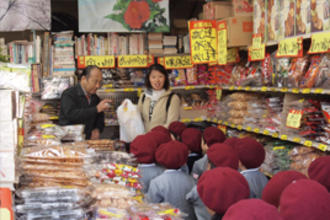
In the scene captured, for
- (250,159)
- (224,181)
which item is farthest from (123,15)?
(224,181)

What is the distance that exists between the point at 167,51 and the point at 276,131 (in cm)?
241

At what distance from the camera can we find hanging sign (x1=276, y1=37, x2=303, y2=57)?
3.36m

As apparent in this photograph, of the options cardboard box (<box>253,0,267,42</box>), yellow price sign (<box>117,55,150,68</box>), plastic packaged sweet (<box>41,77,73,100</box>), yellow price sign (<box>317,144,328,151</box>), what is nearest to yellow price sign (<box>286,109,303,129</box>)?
yellow price sign (<box>317,144,328,151</box>)

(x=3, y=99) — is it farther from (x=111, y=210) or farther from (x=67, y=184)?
(x=111, y=210)

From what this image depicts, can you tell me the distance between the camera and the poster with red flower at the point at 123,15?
17.2 feet

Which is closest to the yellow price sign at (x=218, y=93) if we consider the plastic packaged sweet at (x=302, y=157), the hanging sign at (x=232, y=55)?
the hanging sign at (x=232, y=55)

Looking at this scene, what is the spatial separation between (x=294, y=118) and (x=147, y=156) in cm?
154

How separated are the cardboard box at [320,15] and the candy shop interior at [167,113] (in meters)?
0.01

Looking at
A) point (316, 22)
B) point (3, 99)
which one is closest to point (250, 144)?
point (316, 22)

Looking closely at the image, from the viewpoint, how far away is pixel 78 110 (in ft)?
13.5

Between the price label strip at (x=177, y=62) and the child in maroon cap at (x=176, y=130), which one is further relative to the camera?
the price label strip at (x=177, y=62)

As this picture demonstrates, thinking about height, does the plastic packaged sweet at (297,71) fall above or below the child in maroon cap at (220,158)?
above

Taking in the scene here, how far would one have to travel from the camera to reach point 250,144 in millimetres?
2881

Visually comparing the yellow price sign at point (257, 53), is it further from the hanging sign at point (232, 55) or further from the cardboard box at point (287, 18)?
the hanging sign at point (232, 55)
